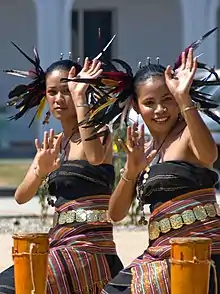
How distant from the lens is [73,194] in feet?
12.8

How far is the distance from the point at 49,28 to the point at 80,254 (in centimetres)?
1326

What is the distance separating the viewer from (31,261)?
328cm

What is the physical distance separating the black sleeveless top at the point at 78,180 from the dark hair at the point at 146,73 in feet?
1.35

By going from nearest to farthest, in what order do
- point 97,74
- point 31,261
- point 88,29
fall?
point 31,261, point 97,74, point 88,29

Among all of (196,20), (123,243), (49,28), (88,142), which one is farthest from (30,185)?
(196,20)

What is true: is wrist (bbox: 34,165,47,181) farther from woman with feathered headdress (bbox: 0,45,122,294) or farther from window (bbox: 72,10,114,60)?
window (bbox: 72,10,114,60)

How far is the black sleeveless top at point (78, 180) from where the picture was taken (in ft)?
12.8

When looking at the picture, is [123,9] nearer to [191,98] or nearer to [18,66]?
[18,66]

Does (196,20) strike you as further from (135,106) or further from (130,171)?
(130,171)

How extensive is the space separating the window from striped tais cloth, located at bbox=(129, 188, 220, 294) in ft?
47.0

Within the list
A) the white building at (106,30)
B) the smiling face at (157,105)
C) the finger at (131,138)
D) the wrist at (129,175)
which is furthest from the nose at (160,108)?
the white building at (106,30)

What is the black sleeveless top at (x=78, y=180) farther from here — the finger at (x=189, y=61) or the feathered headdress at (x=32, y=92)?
the finger at (x=189, y=61)

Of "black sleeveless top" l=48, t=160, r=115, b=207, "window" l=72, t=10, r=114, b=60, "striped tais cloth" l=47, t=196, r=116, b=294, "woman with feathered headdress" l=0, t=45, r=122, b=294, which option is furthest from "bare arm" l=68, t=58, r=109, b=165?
"window" l=72, t=10, r=114, b=60

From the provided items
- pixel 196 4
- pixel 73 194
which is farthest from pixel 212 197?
pixel 196 4
